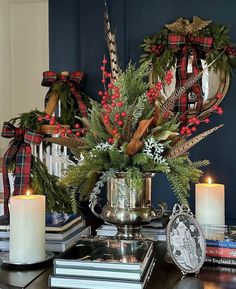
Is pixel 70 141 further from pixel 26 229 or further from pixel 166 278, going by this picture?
pixel 166 278

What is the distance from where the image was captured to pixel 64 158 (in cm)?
127

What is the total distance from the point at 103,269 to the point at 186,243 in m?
0.23

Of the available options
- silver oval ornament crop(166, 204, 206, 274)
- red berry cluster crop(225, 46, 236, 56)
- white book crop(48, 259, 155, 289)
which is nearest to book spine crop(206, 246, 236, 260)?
silver oval ornament crop(166, 204, 206, 274)

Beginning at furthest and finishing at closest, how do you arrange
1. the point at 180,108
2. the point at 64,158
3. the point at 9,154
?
the point at 180,108 < the point at 9,154 < the point at 64,158

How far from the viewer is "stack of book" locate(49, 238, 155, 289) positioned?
96cm

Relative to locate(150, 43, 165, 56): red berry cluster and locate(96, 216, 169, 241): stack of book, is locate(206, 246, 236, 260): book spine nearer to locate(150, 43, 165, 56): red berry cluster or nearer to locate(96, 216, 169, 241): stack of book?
locate(96, 216, 169, 241): stack of book

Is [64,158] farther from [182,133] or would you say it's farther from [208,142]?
[208,142]

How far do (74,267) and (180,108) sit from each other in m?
1.89

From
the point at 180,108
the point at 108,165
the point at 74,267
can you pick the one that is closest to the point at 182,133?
the point at 108,165

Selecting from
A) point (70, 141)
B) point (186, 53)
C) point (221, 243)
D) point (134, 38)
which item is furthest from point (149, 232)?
point (134, 38)

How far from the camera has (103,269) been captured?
3.22 ft

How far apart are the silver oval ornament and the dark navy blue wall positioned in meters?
1.74

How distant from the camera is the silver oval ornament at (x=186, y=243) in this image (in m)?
1.06

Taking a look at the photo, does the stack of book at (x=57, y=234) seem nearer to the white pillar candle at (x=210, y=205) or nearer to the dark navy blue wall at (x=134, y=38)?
the white pillar candle at (x=210, y=205)
